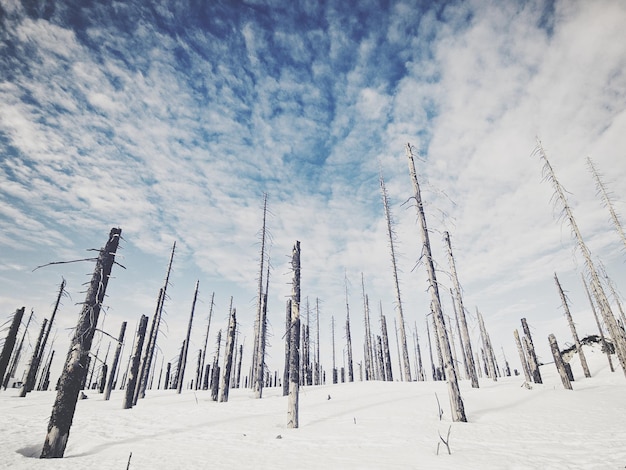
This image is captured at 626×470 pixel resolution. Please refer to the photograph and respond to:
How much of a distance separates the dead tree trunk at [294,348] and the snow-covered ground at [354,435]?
543 mm

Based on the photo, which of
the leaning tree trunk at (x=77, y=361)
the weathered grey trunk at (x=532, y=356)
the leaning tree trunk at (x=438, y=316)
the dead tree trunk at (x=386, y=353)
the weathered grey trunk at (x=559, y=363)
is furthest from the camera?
the dead tree trunk at (x=386, y=353)

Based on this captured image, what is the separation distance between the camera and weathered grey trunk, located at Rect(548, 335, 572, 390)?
44.0ft

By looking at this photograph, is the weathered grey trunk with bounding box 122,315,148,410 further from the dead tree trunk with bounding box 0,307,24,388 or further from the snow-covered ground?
the dead tree trunk with bounding box 0,307,24,388

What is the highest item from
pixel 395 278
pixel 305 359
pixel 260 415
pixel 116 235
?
pixel 395 278

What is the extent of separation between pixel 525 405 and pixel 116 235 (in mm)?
14689

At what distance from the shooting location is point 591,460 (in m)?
5.17

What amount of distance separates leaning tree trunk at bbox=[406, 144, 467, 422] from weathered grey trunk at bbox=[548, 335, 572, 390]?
7.84m

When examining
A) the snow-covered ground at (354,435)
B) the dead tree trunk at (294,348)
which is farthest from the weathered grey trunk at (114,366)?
the dead tree trunk at (294,348)

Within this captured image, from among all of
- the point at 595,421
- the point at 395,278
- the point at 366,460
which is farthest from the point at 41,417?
the point at 395,278

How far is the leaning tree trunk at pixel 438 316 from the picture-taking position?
8.70 metres

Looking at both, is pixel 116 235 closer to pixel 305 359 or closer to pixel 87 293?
pixel 87 293

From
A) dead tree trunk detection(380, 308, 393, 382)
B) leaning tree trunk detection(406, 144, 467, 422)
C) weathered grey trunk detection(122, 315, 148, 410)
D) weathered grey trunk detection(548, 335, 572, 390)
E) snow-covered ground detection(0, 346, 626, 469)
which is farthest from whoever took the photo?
dead tree trunk detection(380, 308, 393, 382)

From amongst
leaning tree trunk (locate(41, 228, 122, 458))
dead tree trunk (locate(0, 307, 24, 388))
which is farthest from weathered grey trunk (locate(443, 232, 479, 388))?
dead tree trunk (locate(0, 307, 24, 388))

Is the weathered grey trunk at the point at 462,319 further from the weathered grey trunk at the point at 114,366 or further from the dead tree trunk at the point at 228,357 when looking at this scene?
the weathered grey trunk at the point at 114,366
